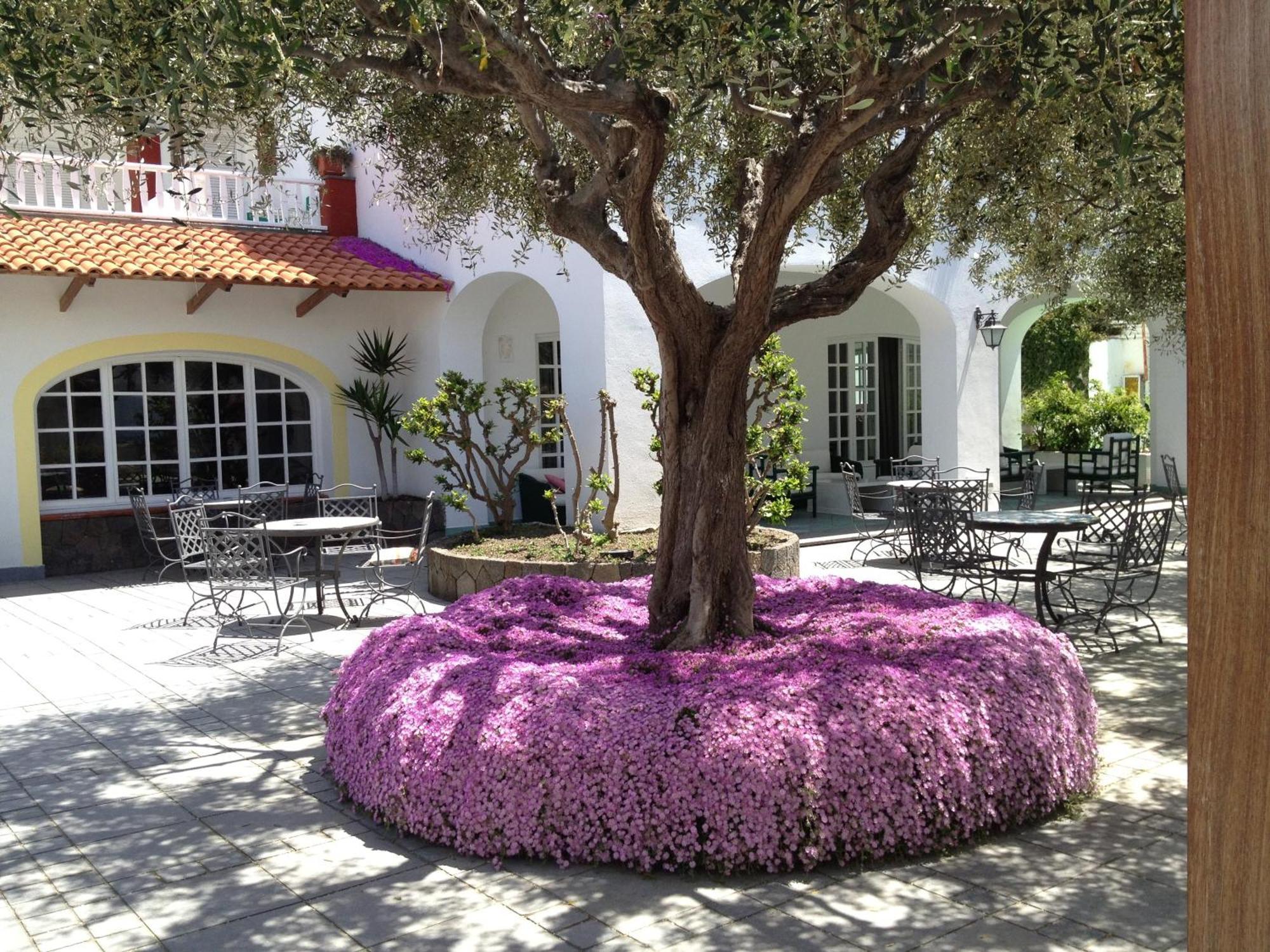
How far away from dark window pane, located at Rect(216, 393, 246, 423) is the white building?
0.03 m

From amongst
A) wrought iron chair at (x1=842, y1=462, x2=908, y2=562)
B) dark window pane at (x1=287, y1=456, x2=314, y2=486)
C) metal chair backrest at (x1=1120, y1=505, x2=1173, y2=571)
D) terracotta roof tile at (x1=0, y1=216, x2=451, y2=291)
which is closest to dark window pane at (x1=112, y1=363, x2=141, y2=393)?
terracotta roof tile at (x1=0, y1=216, x2=451, y2=291)

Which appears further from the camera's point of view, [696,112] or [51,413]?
[51,413]

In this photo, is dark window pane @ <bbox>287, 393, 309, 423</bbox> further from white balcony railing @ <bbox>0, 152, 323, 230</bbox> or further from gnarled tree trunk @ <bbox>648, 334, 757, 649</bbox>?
gnarled tree trunk @ <bbox>648, 334, 757, 649</bbox>

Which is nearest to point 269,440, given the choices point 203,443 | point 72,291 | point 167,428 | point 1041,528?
point 203,443

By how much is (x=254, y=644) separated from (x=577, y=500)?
124 inches

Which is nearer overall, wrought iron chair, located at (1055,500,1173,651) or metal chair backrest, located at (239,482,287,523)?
wrought iron chair, located at (1055,500,1173,651)

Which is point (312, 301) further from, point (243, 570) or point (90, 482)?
point (243, 570)

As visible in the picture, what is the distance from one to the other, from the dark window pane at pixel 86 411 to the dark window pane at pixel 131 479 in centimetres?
56

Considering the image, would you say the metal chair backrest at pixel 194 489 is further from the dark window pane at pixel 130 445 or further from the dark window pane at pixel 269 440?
the dark window pane at pixel 269 440

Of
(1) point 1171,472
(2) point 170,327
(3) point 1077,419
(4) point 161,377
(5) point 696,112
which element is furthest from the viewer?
(3) point 1077,419

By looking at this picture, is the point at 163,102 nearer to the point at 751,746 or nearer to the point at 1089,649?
the point at 751,746

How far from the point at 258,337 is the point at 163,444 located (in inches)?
62.5

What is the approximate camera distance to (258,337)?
1316cm

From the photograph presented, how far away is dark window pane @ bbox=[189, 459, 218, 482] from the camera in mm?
13148
